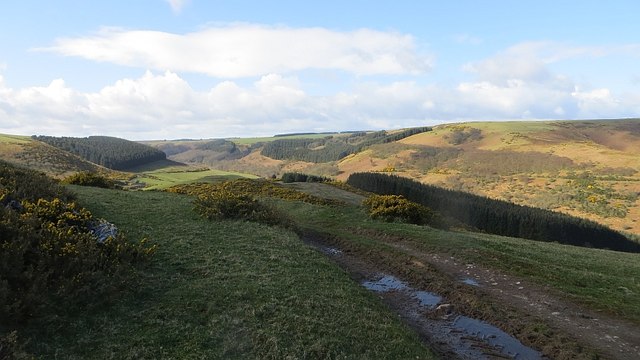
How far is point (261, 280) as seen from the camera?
13055 mm

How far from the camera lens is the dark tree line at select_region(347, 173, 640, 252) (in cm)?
5688

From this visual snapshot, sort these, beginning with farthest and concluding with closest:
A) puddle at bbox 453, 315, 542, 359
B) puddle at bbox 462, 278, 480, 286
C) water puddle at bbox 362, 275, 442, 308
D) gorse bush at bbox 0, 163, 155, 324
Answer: puddle at bbox 462, 278, 480, 286, water puddle at bbox 362, 275, 442, 308, puddle at bbox 453, 315, 542, 359, gorse bush at bbox 0, 163, 155, 324

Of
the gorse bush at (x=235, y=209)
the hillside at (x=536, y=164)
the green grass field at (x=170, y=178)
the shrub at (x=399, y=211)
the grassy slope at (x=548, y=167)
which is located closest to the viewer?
the gorse bush at (x=235, y=209)

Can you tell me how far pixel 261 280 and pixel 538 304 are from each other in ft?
31.6

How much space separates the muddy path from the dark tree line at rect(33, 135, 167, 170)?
163169 millimetres

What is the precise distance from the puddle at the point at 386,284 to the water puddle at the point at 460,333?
47 cm

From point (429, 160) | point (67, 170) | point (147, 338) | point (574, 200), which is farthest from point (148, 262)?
point (429, 160)

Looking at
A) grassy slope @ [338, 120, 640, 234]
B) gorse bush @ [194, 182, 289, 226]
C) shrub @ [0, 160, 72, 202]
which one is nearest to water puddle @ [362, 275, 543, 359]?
gorse bush @ [194, 182, 289, 226]

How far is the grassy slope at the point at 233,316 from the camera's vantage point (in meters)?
8.67

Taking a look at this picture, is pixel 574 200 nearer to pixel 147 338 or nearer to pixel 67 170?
pixel 147 338

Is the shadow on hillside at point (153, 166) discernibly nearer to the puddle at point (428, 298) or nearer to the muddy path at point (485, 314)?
the muddy path at point (485, 314)

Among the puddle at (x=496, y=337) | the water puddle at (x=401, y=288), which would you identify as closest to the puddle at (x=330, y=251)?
the water puddle at (x=401, y=288)

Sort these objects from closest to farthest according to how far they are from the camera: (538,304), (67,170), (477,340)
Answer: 1. (477,340)
2. (538,304)
3. (67,170)

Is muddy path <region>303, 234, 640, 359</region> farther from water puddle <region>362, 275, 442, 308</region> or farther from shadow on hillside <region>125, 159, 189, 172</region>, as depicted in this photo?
shadow on hillside <region>125, 159, 189, 172</region>
